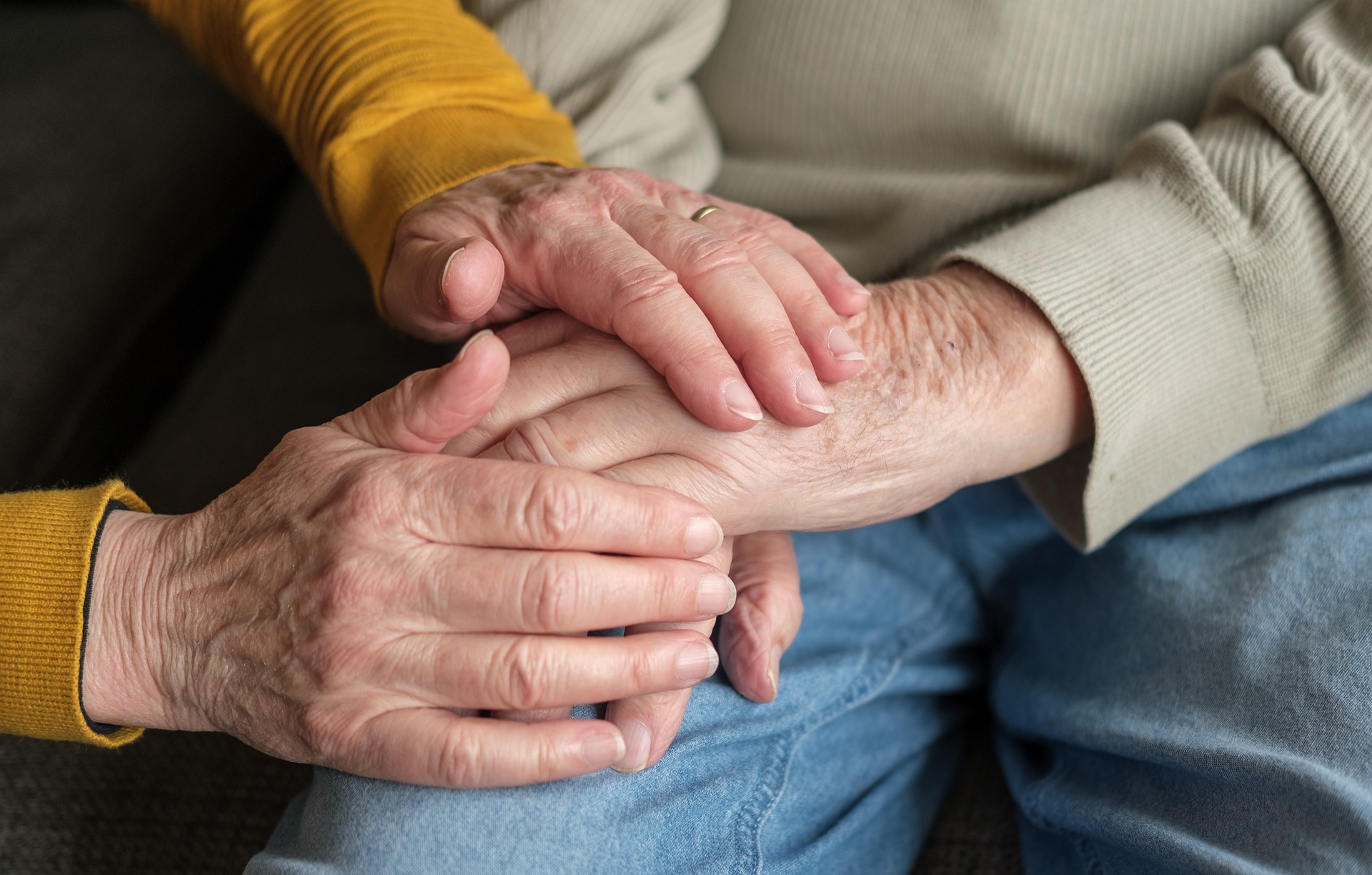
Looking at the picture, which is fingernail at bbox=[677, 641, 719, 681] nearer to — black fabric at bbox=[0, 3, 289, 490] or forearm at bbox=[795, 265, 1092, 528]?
forearm at bbox=[795, 265, 1092, 528]

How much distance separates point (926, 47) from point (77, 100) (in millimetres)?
1291

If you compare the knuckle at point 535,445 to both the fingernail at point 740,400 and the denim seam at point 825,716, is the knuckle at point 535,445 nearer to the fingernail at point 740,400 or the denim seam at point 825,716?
the fingernail at point 740,400

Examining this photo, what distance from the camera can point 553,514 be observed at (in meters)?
0.65

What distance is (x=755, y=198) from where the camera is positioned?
3.87ft

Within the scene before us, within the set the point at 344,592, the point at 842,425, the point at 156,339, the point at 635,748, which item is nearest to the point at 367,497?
the point at 344,592

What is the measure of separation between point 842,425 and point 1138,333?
0.28 metres

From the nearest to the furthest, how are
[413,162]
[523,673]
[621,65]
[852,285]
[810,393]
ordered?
[523,673] → [810,393] → [852,285] → [413,162] → [621,65]

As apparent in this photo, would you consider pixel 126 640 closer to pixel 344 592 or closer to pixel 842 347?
pixel 344 592

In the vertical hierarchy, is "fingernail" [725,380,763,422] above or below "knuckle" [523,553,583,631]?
above

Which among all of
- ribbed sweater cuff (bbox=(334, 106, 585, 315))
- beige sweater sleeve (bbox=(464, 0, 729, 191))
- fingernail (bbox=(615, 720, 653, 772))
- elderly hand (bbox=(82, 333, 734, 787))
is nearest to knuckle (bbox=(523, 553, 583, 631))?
elderly hand (bbox=(82, 333, 734, 787))

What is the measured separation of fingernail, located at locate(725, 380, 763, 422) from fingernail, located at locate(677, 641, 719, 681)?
18 centimetres

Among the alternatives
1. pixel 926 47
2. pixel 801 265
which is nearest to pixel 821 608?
pixel 801 265

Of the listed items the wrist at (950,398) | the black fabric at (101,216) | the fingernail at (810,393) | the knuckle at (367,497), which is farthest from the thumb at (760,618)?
the black fabric at (101,216)

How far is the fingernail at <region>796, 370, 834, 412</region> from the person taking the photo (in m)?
0.73
